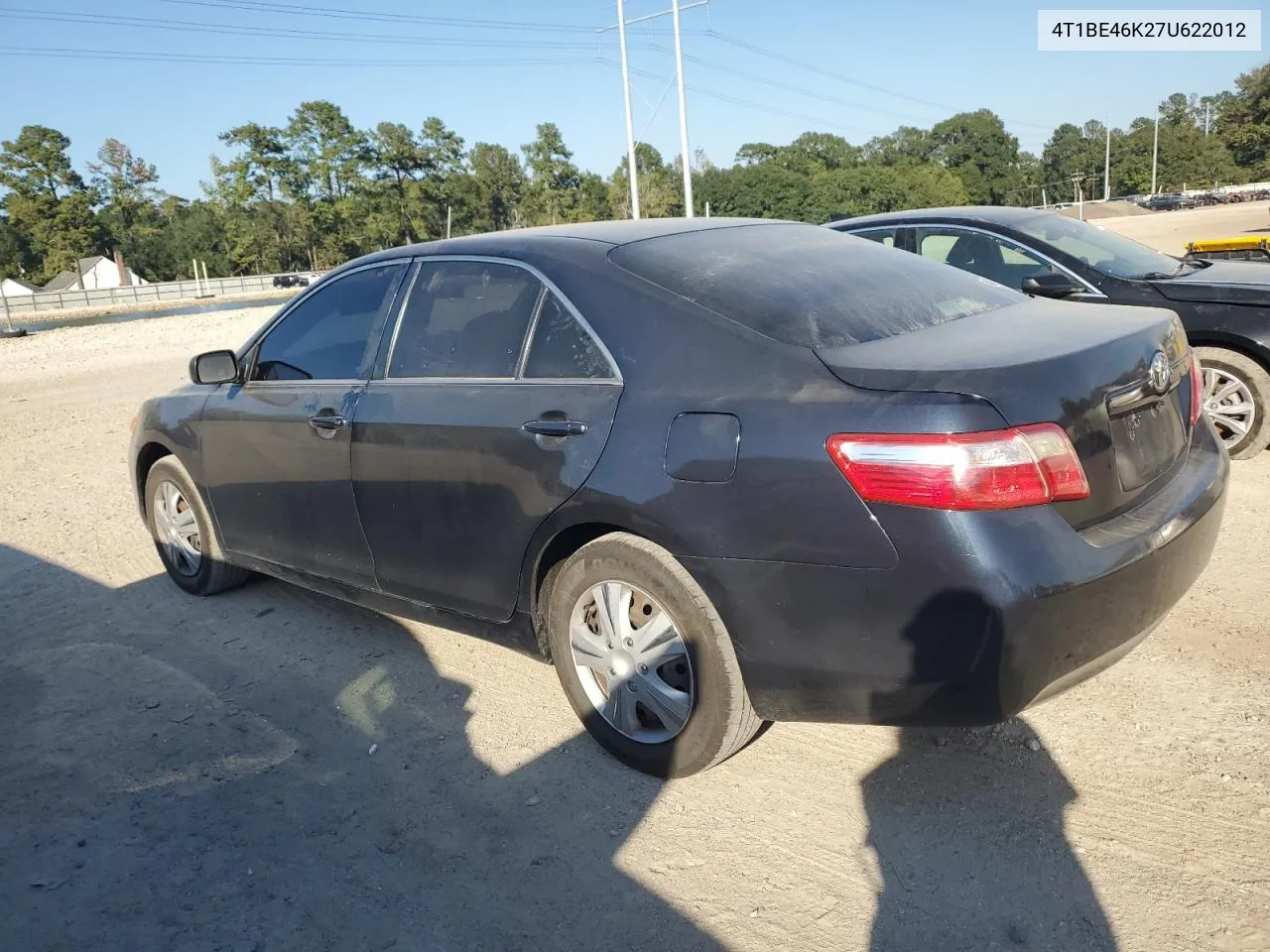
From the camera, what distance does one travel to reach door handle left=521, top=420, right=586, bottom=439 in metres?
3.05

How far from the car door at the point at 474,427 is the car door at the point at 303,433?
0.15 meters

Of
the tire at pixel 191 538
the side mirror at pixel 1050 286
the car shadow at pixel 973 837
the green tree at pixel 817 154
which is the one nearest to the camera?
the car shadow at pixel 973 837

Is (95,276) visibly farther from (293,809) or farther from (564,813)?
(564,813)

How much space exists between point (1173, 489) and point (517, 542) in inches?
80.3

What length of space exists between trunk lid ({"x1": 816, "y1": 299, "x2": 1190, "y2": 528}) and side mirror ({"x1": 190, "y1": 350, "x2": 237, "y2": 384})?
300cm

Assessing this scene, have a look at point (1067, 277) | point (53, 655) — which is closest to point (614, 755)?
point (53, 655)

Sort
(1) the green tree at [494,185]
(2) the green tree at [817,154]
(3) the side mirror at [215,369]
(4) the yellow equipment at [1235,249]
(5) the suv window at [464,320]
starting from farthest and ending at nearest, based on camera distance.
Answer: (2) the green tree at [817,154]
(1) the green tree at [494,185]
(4) the yellow equipment at [1235,249]
(3) the side mirror at [215,369]
(5) the suv window at [464,320]

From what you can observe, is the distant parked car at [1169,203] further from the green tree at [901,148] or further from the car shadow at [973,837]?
the car shadow at [973,837]

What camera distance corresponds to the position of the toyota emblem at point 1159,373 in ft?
9.48

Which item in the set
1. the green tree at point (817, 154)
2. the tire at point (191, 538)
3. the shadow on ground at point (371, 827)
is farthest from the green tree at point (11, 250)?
the shadow on ground at point (371, 827)

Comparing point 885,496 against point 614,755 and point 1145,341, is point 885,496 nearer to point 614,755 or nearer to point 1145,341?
point 1145,341

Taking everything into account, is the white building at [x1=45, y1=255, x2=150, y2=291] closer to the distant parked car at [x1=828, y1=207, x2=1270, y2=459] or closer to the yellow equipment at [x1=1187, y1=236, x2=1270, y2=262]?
the yellow equipment at [x1=1187, y1=236, x2=1270, y2=262]

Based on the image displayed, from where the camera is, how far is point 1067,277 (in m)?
6.46

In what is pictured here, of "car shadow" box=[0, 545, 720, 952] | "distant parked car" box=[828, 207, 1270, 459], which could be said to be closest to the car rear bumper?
"car shadow" box=[0, 545, 720, 952]
